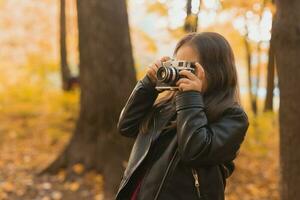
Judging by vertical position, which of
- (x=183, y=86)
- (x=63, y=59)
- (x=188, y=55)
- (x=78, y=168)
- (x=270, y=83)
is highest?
(x=188, y=55)

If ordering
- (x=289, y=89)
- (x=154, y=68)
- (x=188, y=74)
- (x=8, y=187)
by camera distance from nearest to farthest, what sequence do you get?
(x=188, y=74)
(x=154, y=68)
(x=289, y=89)
(x=8, y=187)

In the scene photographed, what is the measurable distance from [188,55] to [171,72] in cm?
17

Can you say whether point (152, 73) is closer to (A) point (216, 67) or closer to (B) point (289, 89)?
(A) point (216, 67)

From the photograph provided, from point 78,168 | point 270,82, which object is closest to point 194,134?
point 78,168

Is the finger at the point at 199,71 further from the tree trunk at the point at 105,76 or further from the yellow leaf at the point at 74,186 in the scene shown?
the yellow leaf at the point at 74,186

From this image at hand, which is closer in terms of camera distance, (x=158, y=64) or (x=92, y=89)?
(x=158, y=64)

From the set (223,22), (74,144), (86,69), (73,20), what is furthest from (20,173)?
(73,20)

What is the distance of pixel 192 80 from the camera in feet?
7.53

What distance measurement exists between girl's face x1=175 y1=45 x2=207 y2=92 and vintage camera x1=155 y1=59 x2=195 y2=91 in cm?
9

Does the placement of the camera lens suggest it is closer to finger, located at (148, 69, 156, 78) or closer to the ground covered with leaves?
finger, located at (148, 69, 156, 78)

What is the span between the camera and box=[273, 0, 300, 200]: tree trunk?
12.5 ft

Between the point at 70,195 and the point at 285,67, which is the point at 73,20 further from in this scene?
the point at 285,67


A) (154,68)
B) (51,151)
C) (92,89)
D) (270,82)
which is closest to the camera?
(154,68)

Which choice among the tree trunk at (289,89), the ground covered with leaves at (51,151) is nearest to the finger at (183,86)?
the tree trunk at (289,89)
